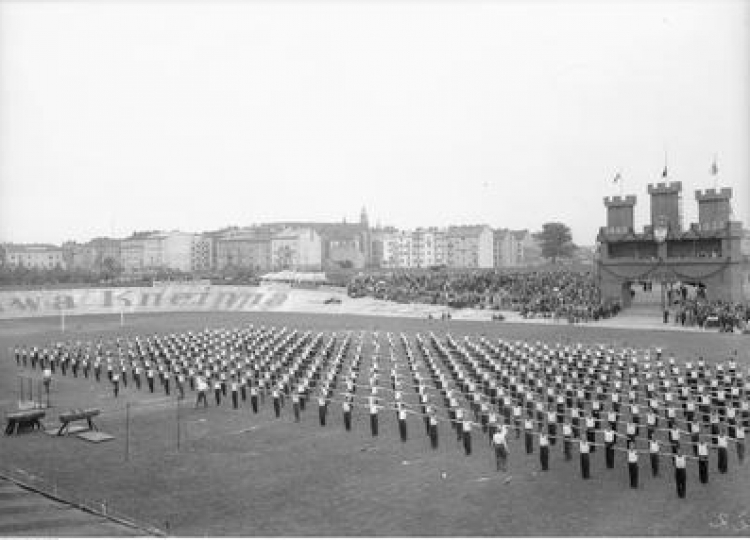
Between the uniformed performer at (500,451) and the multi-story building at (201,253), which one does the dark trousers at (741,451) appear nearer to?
the uniformed performer at (500,451)

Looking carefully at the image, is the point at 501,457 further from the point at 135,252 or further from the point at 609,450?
the point at 135,252

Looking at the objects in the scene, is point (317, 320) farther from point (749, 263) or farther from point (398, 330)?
point (749, 263)

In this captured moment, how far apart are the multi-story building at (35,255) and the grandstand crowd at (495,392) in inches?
3916

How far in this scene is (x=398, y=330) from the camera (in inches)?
1470

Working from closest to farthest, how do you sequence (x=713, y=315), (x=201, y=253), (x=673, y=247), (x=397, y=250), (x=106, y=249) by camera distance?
1. (x=713, y=315)
2. (x=673, y=247)
3. (x=397, y=250)
4. (x=201, y=253)
5. (x=106, y=249)

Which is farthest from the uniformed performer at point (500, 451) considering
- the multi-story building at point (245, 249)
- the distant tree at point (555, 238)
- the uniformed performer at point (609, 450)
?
the multi-story building at point (245, 249)

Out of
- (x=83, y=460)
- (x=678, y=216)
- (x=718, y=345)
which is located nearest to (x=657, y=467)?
(x=83, y=460)

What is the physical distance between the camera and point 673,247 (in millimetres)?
39719

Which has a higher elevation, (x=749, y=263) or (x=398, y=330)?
(x=749, y=263)

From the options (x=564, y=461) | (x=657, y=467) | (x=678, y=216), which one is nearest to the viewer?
(x=657, y=467)

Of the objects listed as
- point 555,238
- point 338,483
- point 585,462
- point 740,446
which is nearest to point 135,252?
point 555,238

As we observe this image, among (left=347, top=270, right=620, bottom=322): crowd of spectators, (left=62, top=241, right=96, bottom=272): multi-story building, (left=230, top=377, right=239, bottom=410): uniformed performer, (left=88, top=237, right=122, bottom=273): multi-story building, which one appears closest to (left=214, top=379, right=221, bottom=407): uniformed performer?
(left=230, top=377, right=239, bottom=410): uniformed performer

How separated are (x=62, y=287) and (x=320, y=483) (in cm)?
5541

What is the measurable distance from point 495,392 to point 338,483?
7.11 m
